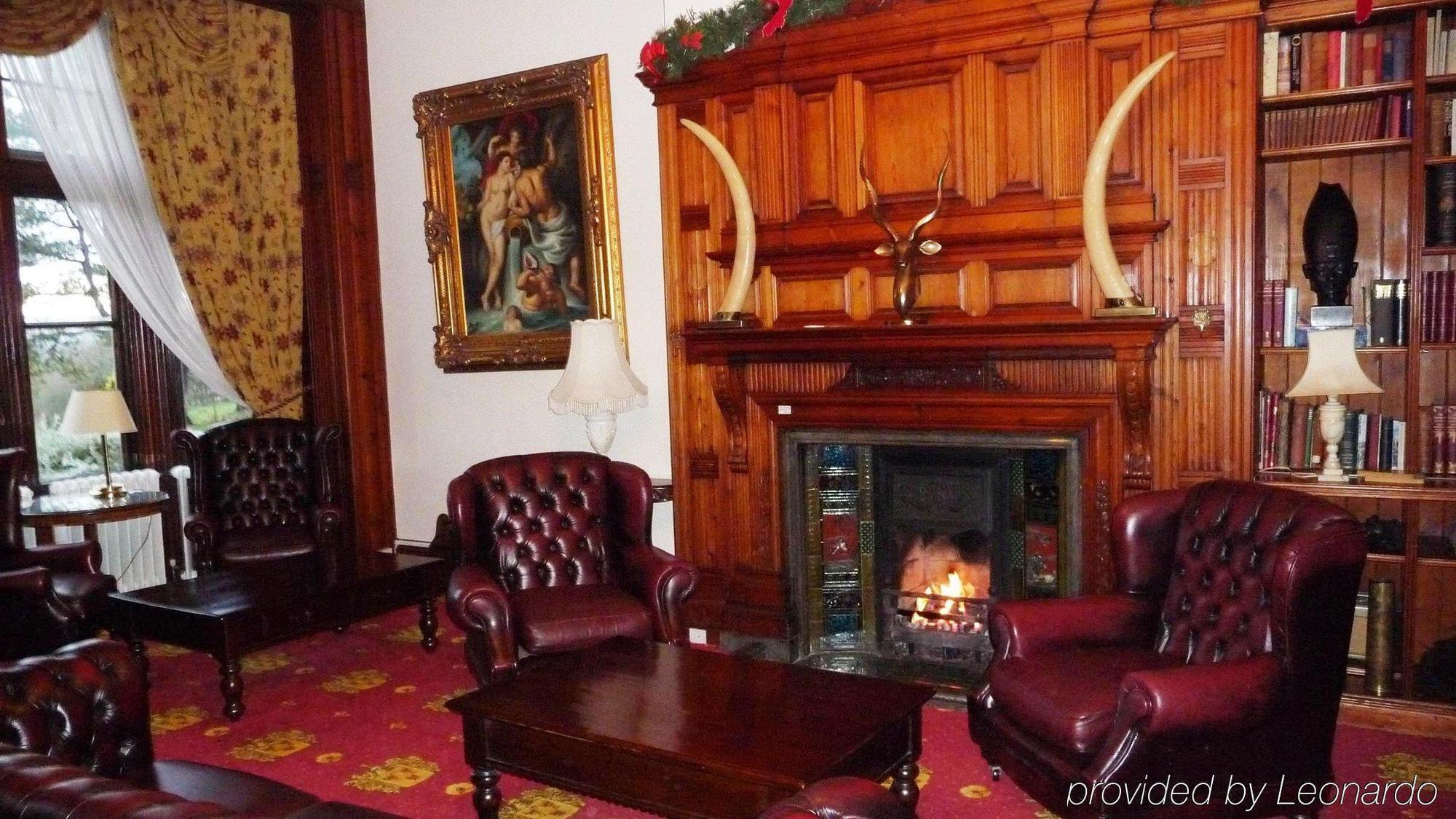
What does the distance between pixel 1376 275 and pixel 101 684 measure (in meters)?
4.28

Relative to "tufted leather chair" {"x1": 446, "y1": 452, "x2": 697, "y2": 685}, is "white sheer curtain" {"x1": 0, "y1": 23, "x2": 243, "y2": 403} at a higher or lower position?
higher

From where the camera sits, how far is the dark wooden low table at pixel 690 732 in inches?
96.3

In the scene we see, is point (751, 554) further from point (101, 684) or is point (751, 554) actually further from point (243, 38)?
point (243, 38)

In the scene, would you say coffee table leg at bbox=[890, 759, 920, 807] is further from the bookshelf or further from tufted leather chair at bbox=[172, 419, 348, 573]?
tufted leather chair at bbox=[172, 419, 348, 573]

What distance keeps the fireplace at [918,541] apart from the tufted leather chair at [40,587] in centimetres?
286

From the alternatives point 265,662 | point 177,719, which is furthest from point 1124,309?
point 265,662

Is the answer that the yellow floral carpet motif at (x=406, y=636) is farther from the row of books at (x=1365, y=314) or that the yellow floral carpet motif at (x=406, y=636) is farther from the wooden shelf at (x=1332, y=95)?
the wooden shelf at (x=1332, y=95)

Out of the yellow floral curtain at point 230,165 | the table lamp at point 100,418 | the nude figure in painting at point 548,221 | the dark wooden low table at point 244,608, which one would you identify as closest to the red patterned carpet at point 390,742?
the dark wooden low table at point 244,608

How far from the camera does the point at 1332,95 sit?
12.0 feet

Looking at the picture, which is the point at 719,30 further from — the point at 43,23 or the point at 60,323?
the point at 60,323

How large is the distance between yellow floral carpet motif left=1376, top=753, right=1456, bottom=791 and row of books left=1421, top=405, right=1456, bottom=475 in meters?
0.99

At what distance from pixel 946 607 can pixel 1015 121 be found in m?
1.99

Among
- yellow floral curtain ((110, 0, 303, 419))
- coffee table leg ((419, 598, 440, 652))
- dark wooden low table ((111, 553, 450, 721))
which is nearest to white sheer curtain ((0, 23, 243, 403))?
yellow floral curtain ((110, 0, 303, 419))

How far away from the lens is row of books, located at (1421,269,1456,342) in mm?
3600
